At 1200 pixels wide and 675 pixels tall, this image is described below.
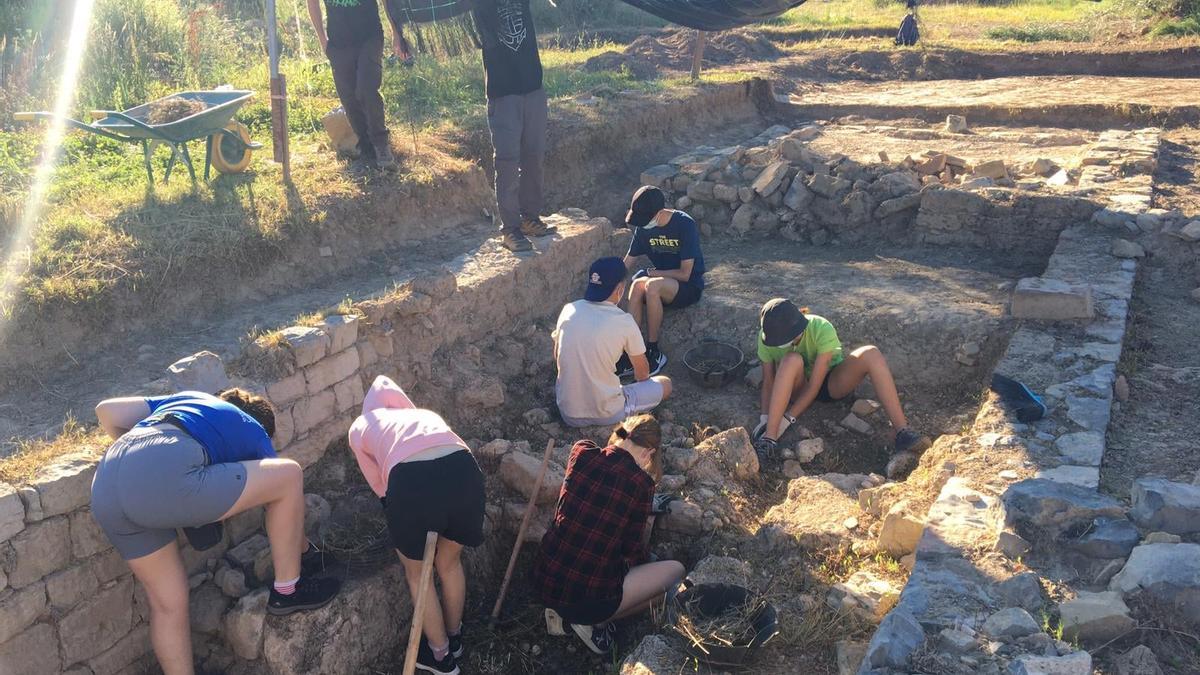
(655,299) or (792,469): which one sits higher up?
(655,299)

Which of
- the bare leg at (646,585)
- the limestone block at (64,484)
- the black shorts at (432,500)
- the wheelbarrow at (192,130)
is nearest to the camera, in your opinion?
the limestone block at (64,484)

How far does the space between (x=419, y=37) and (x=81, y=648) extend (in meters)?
10.4

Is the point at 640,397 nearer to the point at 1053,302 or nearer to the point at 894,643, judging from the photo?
the point at 1053,302

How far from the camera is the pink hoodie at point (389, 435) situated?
4.09 meters

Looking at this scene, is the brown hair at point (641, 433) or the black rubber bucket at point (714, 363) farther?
the black rubber bucket at point (714, 363)

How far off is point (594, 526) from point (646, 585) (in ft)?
1.49

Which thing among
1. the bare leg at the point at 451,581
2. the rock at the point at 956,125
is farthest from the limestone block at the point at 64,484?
the rock at the point at 956,125

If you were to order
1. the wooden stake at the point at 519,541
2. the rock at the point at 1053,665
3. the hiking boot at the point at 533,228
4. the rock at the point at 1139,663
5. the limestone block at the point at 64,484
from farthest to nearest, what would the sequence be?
the hiking boot at the point at 533,228 → the wooden stake at the point at 519,541 → the limestone block at the point at 64,484 → the rock at the point at 1139,663 → the rock at the point at 1053,665

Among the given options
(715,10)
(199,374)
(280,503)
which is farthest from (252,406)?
(715,10)

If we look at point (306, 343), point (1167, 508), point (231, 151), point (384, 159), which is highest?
point (231, 151)

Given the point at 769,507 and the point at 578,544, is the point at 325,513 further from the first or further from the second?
the point at 769,507

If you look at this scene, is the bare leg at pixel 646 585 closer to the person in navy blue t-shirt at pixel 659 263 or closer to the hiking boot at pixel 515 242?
the person in navy blue t-shirt at pixel 659 263

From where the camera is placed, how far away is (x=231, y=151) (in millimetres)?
7012

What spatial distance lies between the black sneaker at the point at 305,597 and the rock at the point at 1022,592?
111 inches
